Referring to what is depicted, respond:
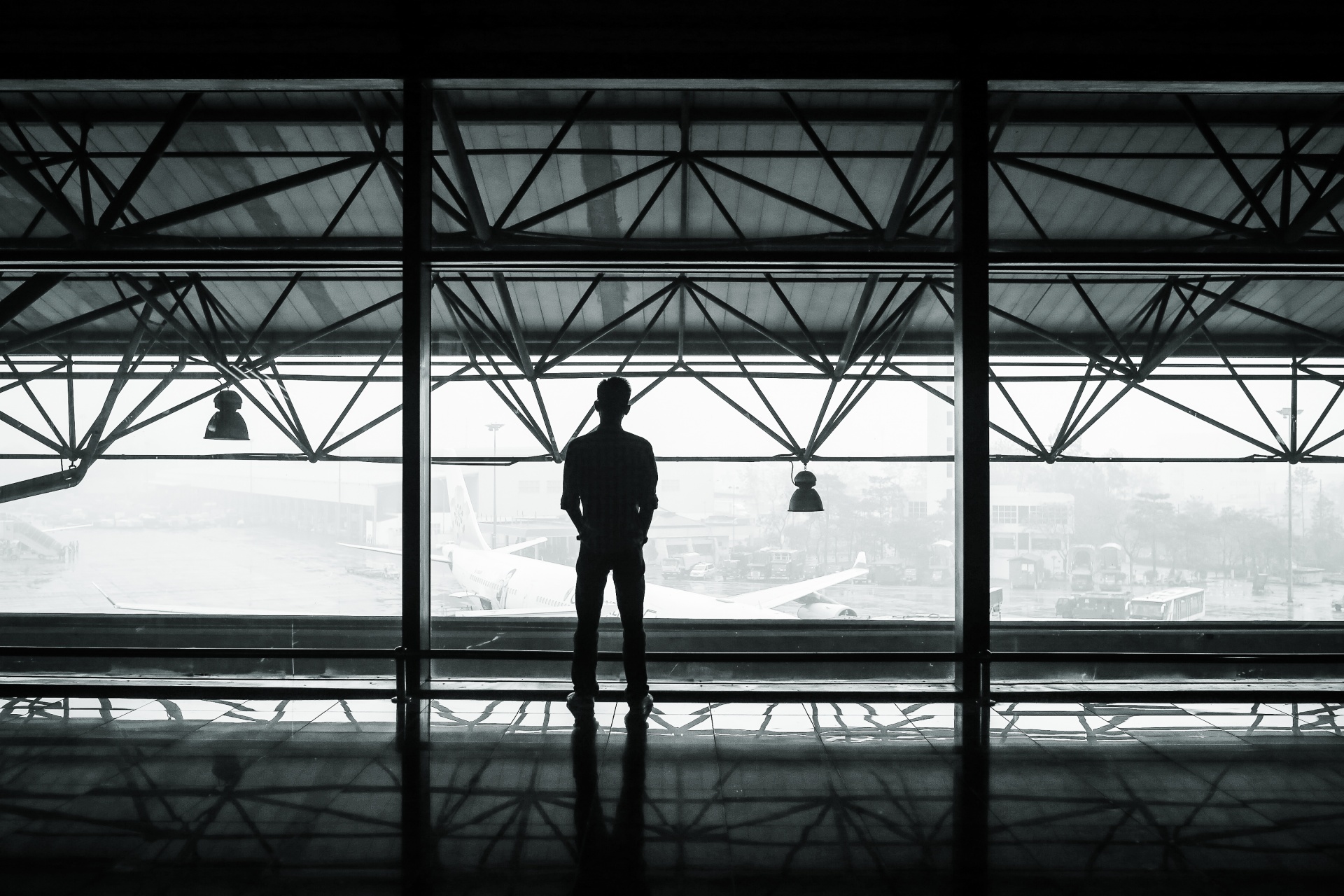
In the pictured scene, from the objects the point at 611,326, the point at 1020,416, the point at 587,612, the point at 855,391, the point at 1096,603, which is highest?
the point at 611,326

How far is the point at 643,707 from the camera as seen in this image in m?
4.41

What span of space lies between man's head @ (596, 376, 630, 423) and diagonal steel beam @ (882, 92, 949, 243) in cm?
321

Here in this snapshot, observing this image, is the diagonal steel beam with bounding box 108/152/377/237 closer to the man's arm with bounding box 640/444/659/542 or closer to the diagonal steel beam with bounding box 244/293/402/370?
the diagonal steel beam with bounding box 244/293/402/370

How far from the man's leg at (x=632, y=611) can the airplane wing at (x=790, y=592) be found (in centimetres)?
2192

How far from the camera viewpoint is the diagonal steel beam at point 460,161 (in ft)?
17.4

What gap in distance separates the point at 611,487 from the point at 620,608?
2.09 ft

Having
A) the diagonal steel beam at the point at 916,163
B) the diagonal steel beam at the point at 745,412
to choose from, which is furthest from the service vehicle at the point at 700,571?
the diagonal steel beam at the point at 916,163

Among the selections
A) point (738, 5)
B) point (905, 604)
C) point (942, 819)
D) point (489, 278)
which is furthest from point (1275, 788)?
point (905, 604)

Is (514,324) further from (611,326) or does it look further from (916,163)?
(916,163)

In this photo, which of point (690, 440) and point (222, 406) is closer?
point (222, 406)

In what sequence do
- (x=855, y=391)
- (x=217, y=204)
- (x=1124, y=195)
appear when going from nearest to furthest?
1. (x=217, y=204)
2. (x=1124, y=195)
3. (x=855, y=391)

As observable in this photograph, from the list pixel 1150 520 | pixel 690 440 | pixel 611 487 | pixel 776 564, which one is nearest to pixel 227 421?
→ pixel 611 487

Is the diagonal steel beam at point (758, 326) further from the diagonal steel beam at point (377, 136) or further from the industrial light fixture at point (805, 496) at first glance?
the diagonal steel beam at point (377, 136)

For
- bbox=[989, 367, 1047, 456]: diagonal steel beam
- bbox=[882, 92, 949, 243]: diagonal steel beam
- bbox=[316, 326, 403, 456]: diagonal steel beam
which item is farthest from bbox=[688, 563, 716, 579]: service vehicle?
bbox=[882, 92, 949, 243]: diagonal steel beam
